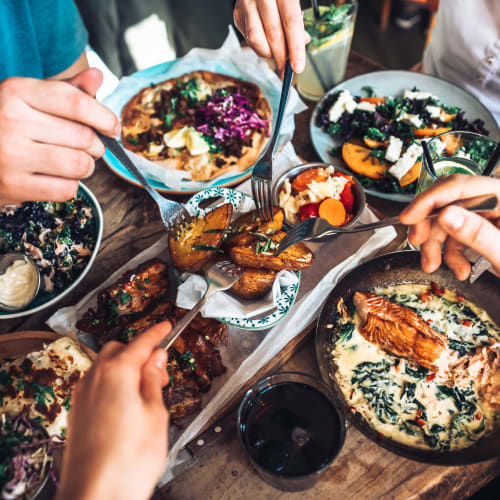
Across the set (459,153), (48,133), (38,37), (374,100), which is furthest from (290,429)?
(38,37)

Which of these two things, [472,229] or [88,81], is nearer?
[472,229]

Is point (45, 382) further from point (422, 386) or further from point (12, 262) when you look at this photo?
point (422, 386)

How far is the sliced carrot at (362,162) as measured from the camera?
247cm

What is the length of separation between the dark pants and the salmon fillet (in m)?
4.89

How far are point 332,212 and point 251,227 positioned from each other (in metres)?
0.46

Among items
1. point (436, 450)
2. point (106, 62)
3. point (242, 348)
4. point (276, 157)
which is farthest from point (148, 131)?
point (106, 62)

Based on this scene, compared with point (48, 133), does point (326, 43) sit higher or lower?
lower

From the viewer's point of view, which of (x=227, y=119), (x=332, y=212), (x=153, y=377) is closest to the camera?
(x=153, y=377)

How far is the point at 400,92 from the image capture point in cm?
288

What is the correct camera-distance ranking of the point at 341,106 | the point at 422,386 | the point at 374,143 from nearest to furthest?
the point at 422,386, the point at 374,143, the point at 341,106

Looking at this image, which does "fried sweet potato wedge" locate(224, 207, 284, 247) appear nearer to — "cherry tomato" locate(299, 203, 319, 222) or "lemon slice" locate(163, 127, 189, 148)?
"cherry tomato" locate(299, 203, 319, 222)

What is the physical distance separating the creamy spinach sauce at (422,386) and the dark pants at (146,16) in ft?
16.3

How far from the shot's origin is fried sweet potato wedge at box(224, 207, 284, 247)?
1934 millimetres

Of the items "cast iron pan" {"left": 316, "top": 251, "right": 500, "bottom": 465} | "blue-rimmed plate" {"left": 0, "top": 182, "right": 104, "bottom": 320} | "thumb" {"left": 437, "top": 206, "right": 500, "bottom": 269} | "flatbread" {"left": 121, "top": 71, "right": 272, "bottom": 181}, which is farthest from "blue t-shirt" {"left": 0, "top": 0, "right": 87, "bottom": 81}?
"thumb" {"left": 437, "top": 206, "right": 500, "bottom": 269}
